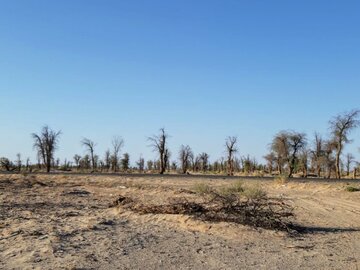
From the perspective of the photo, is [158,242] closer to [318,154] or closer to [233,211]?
[233,211]

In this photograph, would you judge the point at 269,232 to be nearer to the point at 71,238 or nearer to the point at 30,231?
the point at 71,238

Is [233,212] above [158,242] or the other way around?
above

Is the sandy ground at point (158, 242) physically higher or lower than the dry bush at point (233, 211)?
lower

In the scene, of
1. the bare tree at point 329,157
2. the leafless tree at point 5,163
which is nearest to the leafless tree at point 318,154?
the bare tree at point 329,157

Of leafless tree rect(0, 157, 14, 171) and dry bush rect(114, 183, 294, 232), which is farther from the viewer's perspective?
leafless tree rect(0, 157, 14, 171)

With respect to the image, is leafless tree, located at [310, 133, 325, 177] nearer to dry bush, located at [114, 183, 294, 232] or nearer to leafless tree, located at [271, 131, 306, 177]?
leafless tree, located at [271, 131, 306, 177]

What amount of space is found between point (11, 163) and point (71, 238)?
255 ft

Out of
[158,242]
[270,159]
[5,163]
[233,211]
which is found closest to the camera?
[158,242]

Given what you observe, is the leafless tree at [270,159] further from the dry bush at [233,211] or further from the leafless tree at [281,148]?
the dry bush at [233,211]

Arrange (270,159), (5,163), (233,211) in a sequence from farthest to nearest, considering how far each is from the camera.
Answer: (270,159)
(5,163)
(233,211)

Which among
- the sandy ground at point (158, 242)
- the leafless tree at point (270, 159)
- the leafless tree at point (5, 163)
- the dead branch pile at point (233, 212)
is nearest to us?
the sandy ground at point (158, 242)

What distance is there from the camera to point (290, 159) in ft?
258

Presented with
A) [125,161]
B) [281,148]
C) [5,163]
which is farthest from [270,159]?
[5,163]

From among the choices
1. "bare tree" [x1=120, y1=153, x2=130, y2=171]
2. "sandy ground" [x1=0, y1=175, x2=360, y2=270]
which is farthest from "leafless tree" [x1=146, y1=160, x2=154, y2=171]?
"sandy ground" [x1=0, y1=175, x2=360, y2=270]
